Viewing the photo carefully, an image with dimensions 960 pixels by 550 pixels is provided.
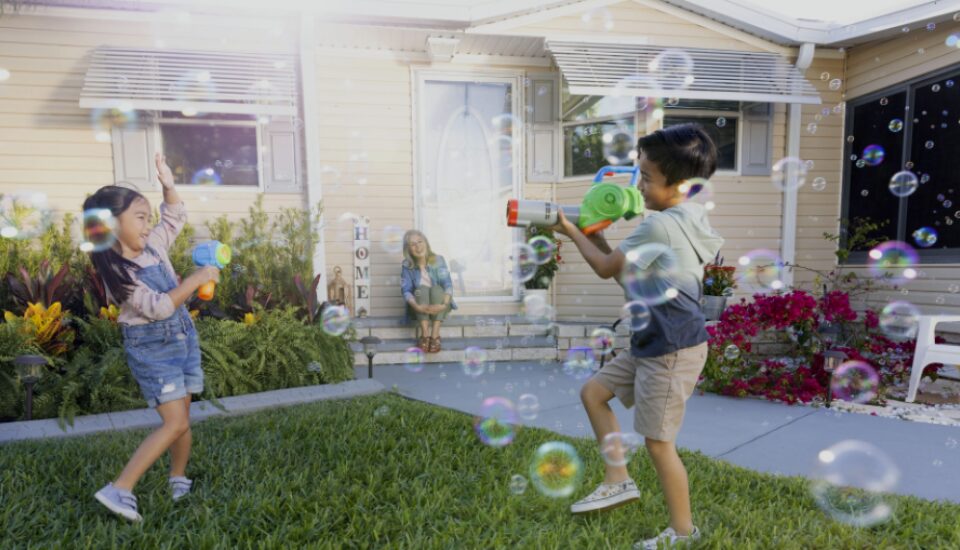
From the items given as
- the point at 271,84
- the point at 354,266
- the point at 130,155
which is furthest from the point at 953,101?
the point at 130,155

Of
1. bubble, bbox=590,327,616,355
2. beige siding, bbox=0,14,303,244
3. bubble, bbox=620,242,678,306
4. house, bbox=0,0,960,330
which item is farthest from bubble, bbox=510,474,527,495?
beige siding, bbox=0,14,303,244

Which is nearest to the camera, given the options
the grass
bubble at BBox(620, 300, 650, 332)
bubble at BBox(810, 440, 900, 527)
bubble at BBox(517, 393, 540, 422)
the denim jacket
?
bubble at BBox(620, 300, 650, 332)

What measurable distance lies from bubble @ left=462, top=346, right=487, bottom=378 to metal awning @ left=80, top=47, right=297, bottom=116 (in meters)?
3.59

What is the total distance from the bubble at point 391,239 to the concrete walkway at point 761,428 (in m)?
2.34

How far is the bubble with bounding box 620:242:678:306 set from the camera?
6.56 feet

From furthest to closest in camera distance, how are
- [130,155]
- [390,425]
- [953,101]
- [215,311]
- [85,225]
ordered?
[130,155] → [953,101] → [215,311] → [390,425] → [85,225]

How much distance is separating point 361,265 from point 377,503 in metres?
4.82

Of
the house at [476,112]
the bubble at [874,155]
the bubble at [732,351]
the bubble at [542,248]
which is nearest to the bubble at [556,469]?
the bubble at [732,351]

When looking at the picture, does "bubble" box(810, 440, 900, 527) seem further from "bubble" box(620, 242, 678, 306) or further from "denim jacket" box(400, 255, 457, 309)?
"denim jacket" box(400, 255, 457, 309)

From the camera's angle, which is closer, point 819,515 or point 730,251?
point 819,515

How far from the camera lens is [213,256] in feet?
7.91

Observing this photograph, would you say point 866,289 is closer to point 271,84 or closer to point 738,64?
point 738,64

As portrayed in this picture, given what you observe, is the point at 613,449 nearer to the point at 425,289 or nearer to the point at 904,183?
the point at 425,289

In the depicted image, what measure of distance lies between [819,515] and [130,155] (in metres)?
7.66
